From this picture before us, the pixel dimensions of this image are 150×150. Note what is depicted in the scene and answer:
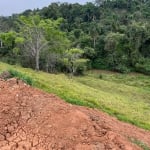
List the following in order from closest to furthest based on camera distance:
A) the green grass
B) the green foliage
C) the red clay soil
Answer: the red clay soil < the green grass < the green foliage

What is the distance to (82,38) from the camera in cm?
A: 5341

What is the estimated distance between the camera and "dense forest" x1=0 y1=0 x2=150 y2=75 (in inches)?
1494

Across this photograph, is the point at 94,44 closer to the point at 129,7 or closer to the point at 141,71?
the point at 141,71

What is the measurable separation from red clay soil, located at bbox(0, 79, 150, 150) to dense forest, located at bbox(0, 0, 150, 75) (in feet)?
86.3

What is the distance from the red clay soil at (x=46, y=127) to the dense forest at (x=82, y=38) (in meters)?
26.3

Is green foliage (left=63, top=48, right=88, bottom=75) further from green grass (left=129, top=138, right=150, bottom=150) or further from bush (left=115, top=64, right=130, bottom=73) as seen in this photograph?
green grass (left=129, top=138, right=150, bottom=150)

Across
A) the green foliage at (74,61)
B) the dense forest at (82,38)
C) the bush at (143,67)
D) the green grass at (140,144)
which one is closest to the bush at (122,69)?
the dense forest at (82,38)

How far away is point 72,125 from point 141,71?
132ft

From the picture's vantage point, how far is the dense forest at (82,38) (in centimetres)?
3794

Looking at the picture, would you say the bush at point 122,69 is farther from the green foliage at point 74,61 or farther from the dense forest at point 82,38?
the green foliage at point 74,61

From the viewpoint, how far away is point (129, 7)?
68688 millimetres

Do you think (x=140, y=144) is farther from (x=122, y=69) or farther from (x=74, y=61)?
(x=122, y=69)

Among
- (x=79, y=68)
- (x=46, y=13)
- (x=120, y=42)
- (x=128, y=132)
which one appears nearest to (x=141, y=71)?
(x=120, y=42)

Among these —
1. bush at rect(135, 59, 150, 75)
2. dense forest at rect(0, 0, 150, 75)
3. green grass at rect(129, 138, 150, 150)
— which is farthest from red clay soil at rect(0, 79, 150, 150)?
bush at rect(135, 59, 150, 75)
